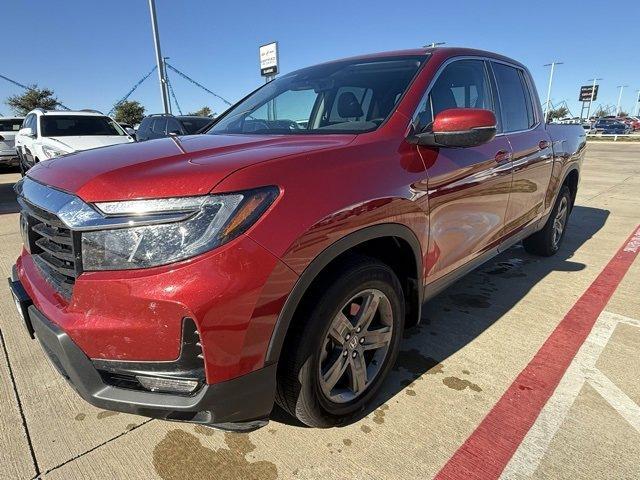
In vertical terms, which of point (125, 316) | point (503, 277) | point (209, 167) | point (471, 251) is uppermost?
point (209, 167)

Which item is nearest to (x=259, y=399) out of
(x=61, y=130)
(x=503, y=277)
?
(x=503, y=277)

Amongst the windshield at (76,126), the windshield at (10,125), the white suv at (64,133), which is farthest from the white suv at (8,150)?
the windshield at (76,126)

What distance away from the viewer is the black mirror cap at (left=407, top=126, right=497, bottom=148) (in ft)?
6.95

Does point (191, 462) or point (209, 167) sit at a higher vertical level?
point (209, 167)

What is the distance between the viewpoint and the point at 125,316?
149cm

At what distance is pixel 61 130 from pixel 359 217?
31.4 ft

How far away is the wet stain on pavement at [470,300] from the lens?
349 cm

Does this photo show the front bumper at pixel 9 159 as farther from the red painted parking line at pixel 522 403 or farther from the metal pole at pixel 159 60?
the red painted parking line at pixel 522 403

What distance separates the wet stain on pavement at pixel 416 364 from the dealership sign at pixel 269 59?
15.1 m

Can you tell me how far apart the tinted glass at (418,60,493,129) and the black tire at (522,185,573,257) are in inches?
76.4

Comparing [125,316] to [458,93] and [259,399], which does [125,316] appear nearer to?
[259,399]

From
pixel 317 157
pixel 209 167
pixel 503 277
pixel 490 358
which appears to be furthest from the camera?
pixel 503 277

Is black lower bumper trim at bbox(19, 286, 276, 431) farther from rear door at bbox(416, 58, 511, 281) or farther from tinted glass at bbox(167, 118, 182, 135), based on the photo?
tinted glass at bbox(167, 118, 182, 135)

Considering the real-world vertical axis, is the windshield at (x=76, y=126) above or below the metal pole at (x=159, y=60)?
below
